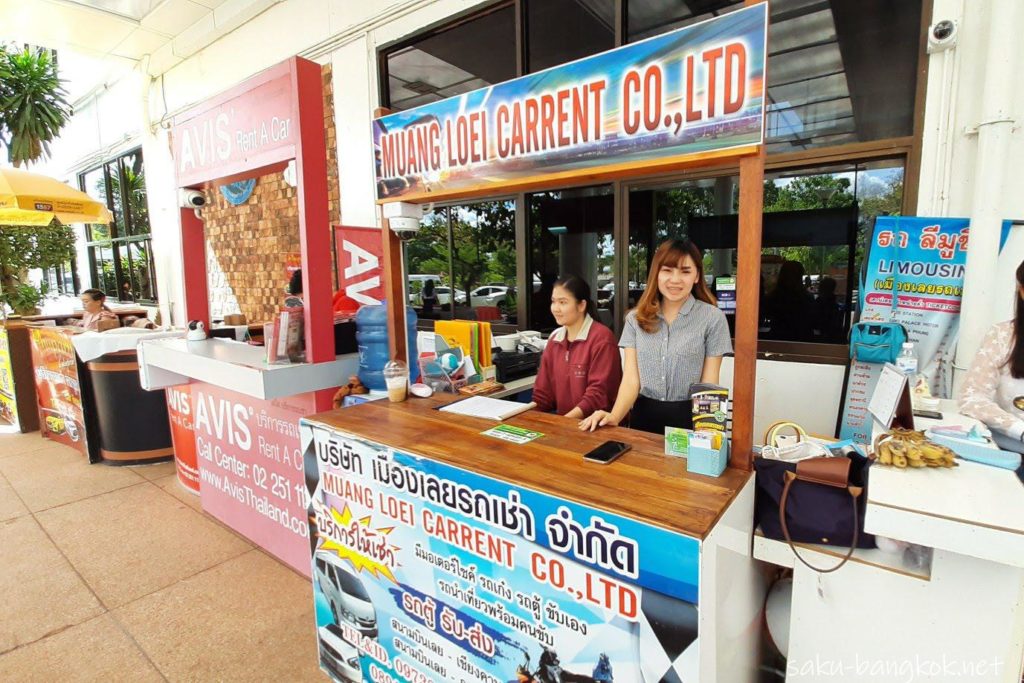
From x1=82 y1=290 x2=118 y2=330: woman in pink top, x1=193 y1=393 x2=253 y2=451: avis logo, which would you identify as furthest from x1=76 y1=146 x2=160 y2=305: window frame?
x1=193 y1=393 x2=253 y2=451: avis logo

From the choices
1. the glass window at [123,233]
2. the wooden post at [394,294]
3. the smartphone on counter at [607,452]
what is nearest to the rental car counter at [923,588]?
the smartphone on counter at [607,452]

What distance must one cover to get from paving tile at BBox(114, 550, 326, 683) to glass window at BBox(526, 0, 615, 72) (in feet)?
12.4

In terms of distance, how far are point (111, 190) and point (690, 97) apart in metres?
11.2

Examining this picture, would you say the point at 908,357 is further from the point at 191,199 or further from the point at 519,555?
the point at 191,199

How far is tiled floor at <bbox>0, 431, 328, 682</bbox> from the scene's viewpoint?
213 centimetres

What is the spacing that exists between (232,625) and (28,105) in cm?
937

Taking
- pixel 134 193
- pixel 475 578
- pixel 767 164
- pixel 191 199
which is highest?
pixel 134 193

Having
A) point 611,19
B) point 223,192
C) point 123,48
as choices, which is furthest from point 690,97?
point 123,48

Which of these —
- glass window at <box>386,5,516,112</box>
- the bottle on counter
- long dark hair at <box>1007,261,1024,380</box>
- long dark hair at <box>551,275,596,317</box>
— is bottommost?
the bottle on counter

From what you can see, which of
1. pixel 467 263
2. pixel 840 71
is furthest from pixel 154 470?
pixel 840 71

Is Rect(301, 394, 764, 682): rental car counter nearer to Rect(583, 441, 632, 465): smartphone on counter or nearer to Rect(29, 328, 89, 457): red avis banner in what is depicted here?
Rect(583, 441, 632, 465): smartphone on counter

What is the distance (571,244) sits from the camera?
4332 mm

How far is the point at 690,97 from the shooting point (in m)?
1.35

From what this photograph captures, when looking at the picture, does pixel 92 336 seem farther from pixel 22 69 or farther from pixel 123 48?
pixel 22 69
